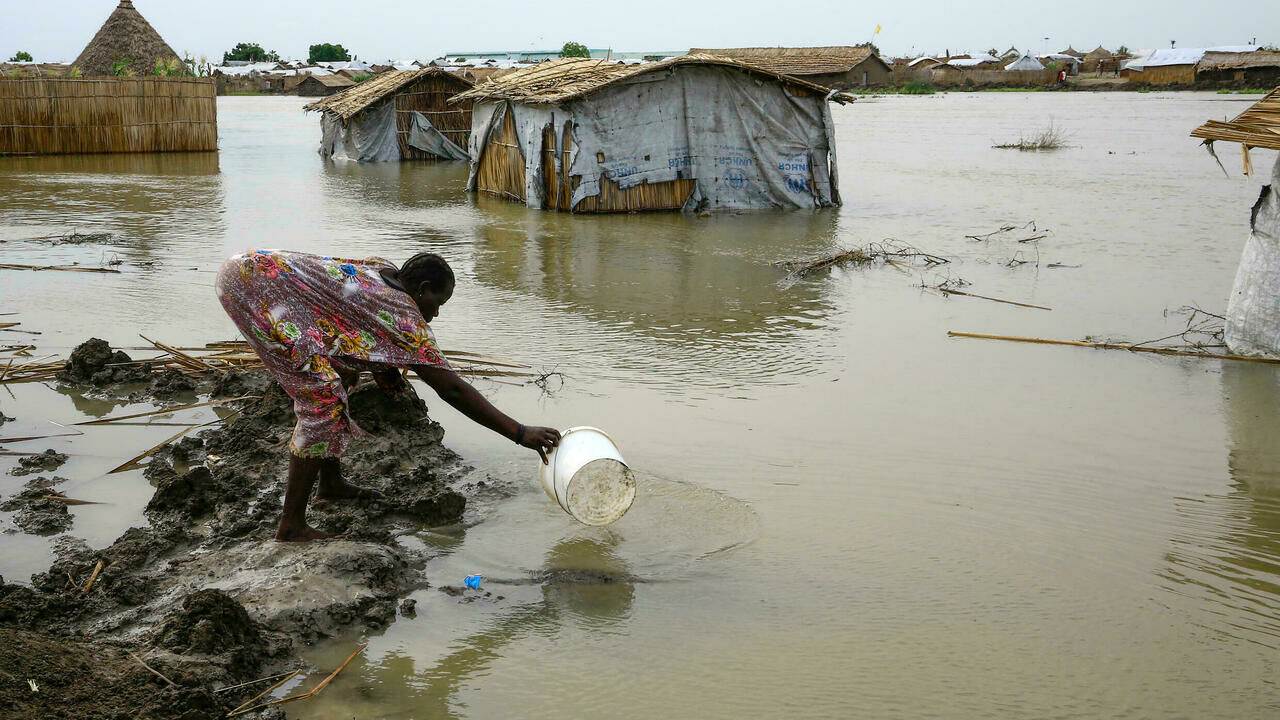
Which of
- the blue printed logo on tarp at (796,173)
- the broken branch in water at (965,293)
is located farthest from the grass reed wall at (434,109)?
the broken branch in water at (965,293)

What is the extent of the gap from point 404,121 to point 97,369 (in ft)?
53.0

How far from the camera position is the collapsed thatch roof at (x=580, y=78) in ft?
37.3

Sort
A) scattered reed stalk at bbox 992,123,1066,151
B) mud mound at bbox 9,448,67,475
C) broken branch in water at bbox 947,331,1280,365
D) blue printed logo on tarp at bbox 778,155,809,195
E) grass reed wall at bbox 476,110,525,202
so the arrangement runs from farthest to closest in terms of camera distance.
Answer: scattered reed stalk at bbox 992,123,1066,151 < grass reed wall at bbox 476,110,525,202 < blue printed logo on tarp at bbox 778,155,809,195 < broken branch in water at bbox 947,331,1280,365 < mud mound at bbox 9,448,67,475

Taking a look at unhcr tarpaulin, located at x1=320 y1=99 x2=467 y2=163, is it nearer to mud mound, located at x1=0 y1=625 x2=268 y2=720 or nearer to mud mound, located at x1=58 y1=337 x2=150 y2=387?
mud mound, located at x1=58 y1=337 x2=150 y2=387

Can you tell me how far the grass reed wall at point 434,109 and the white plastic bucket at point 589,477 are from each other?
17989 millimetres

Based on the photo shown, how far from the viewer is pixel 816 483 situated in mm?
4234

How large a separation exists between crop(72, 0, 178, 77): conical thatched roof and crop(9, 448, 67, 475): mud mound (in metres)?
24.1

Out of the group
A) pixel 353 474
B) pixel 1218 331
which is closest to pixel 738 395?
pixel 353 474

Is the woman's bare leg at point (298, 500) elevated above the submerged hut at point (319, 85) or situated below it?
below

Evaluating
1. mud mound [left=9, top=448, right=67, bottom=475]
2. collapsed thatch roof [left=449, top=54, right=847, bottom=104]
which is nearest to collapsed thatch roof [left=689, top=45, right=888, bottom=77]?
collapsed thatch roof [left=449, top=54, right=847, bottom=104]

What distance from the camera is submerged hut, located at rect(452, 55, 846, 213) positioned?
38.5 feet

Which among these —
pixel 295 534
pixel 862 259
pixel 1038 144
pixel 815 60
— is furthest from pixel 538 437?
pixel 815 60

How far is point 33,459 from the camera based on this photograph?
421cm

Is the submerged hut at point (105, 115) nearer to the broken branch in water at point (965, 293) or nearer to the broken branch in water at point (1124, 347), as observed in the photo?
the broken branch in water at point (965, 293)
